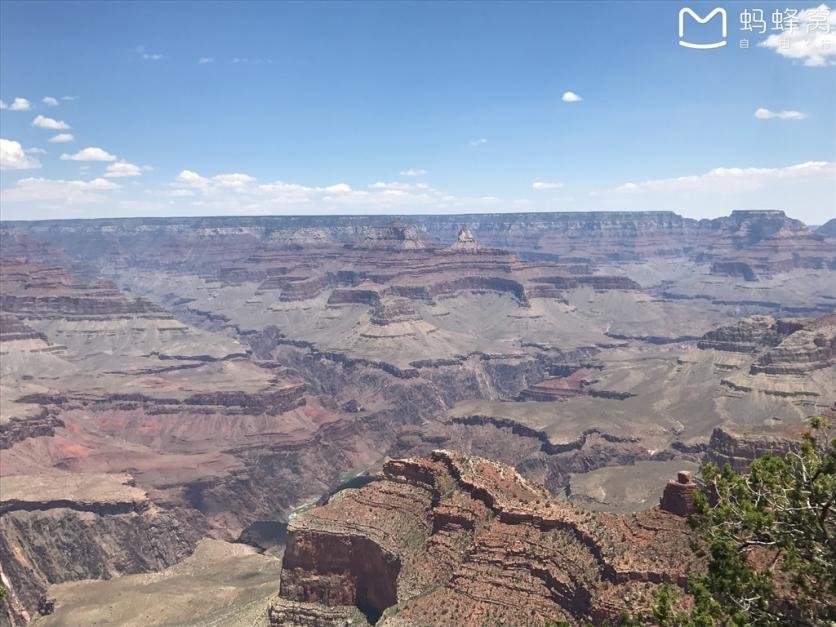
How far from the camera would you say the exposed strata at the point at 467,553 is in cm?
5368

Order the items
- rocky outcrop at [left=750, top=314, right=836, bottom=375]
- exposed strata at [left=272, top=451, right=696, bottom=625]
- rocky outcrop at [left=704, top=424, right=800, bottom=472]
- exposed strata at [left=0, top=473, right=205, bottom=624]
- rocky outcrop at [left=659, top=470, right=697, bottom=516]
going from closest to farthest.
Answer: exposed strata at [left=272, top=451, right=696, bottom=625] < rocky outcrop at [left=659, top=470, right=697, bottom=516] < rocky outcrop at [left=704, top=424, right=800, bottom=472] < exposed strata at [left=0, top=473, right=205, bottom=624] < rocky outcrop at [left=750, top=314, right=836, bottom=375]

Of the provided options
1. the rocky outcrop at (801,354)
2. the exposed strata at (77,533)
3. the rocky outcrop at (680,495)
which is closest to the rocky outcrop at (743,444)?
the rocky outcrop at (801,354)

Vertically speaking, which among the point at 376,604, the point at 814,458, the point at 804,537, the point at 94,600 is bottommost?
the point at 94,600

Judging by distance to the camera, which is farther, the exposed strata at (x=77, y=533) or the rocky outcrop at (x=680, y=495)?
the exposed strata at (x=77, y=533)

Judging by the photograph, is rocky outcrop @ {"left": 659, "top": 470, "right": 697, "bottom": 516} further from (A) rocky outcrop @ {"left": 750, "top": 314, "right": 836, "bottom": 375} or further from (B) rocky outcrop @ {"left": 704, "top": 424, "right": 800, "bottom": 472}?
(A) rocky outcrop @ {"left": 750, "top": 314, "right": 836, "bottom": 375}

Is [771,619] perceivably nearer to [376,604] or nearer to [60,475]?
[376,604]

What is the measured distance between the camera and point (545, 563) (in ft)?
188

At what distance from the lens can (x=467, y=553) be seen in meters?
62.4

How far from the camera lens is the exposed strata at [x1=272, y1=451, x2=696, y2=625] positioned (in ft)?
176

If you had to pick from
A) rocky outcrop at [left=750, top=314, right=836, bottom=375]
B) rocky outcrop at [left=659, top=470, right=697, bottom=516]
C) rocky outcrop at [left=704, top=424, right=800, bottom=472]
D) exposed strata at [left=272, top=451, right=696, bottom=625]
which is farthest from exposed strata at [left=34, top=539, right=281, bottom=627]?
rocky outcrop at [left=750, top=314, right=836, bottom=375]

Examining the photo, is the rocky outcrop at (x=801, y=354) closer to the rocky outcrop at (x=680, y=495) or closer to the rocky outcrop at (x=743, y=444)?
the rocky outcrop at (x=743, y=444)

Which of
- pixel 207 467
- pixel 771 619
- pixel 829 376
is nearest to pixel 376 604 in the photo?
pixel 771 619

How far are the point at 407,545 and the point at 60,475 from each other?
120 meters

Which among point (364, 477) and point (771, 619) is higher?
point (771, 619)
